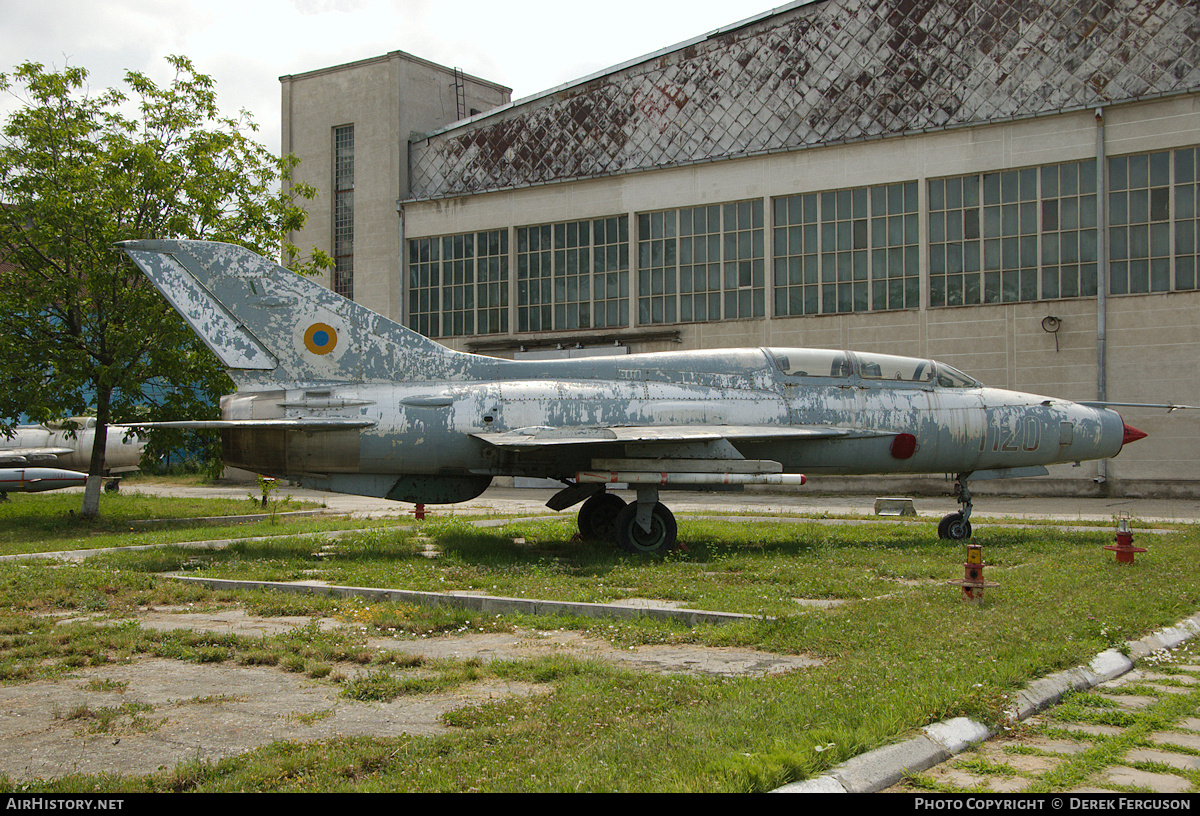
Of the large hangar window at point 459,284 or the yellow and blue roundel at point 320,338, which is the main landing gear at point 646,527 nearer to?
the yellow and blue roundel at point 320,338

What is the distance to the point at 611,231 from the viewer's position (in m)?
36.7

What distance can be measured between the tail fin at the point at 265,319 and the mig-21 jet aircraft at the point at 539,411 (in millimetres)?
22

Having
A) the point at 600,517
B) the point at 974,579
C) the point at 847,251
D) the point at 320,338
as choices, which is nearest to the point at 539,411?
the point at 600,517

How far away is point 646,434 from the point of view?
517 inches

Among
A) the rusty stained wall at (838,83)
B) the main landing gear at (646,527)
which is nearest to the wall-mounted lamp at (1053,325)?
the rusty stained wall at (838,83)

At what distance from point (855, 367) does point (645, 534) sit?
15.2ft

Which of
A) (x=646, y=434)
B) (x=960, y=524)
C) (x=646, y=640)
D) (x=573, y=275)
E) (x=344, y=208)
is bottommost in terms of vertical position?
(x=646, y=640)

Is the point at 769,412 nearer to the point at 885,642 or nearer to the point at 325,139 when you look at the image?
the point at 885,642

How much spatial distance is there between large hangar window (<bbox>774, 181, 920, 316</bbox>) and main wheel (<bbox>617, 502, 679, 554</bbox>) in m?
20.9

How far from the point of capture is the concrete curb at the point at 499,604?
328 inches

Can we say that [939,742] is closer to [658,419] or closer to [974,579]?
[974,579]

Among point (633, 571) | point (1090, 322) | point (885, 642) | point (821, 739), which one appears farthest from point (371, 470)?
point (1090, 322)

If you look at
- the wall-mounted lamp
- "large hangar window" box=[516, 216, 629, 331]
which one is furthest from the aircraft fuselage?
"large hangar window" box=[516, 216, 629, 331]

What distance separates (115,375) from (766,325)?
22094 millimetres
